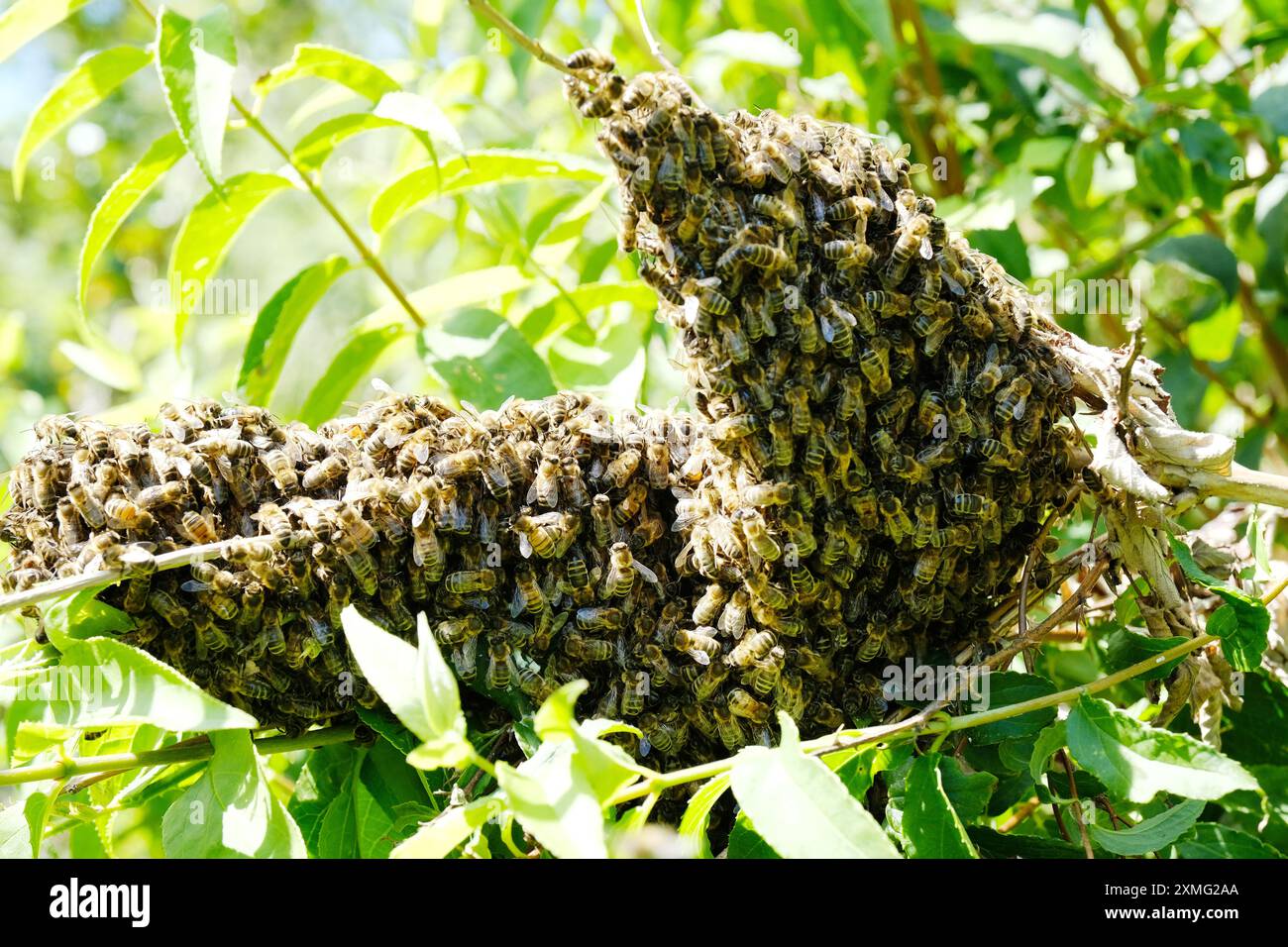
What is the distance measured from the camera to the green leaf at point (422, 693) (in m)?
1.39

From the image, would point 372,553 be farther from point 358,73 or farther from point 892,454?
point 358,73

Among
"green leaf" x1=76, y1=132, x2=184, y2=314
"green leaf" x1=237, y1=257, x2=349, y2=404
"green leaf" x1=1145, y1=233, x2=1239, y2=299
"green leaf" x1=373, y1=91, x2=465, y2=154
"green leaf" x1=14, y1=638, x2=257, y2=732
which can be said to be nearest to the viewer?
"green leaf" x1=14, y1=638, x2=257, y2=732

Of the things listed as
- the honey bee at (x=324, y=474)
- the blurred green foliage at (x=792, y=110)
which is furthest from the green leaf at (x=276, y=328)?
the honey bee at (x=324, y=474)

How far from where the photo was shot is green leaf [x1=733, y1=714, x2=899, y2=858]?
1389 mm

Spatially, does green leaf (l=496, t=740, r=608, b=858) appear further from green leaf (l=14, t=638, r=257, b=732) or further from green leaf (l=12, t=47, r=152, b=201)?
green leaf (l=12, t=47, r=152, b=201)

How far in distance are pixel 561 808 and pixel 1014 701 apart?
85cm

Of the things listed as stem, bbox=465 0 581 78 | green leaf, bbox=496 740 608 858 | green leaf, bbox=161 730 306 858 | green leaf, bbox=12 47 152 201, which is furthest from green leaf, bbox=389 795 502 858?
green leaf, bbox=12 47 152 201

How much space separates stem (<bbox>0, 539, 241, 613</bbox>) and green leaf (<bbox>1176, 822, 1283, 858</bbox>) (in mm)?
1540

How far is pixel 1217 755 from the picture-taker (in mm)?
1620

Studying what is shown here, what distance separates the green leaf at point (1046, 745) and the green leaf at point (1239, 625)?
31 centimetres

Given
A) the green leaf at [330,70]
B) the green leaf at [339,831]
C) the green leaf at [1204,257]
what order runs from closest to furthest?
the green leaf at [339,831], the green leaf at [330,70], the green leaf at [1204,257]

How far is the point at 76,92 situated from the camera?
2.36m

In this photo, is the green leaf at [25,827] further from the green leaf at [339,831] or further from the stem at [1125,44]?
the stem at [1125,44]

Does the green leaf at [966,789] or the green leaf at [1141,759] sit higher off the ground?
the green leaf at [1141,759]
